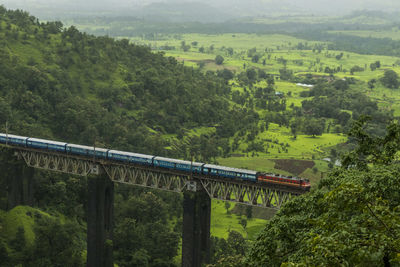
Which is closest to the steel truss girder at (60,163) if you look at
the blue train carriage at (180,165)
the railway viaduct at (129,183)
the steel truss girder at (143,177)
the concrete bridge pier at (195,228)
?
the railway viaduct at (129,183)

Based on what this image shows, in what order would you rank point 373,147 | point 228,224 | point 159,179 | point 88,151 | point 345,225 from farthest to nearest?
point 228,224, point 88,151, point 159,179, point 373,147, point 345,225

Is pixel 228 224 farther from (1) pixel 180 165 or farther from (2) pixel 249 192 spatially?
(2) pixel 249 192

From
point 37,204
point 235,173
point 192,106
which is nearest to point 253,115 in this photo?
point 192,106

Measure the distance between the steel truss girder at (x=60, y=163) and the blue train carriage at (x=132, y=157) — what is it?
2086 mm

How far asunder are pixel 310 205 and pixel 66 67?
97723mm

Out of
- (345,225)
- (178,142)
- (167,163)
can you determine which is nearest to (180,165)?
(167,163)

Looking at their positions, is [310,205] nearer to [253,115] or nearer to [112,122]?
[112,122]

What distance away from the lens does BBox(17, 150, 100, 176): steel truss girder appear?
5705cm

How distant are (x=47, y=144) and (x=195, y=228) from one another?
2026 cm

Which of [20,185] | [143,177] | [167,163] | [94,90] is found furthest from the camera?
[94,90]

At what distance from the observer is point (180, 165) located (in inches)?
2066

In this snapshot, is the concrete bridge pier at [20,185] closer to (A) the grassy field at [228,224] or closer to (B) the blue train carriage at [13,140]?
(B) the blue train carriage at [13,140]

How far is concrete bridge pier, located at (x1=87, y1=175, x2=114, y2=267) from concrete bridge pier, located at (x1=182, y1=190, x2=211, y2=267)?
387 inches

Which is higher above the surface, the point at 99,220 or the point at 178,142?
the point at 99,220
